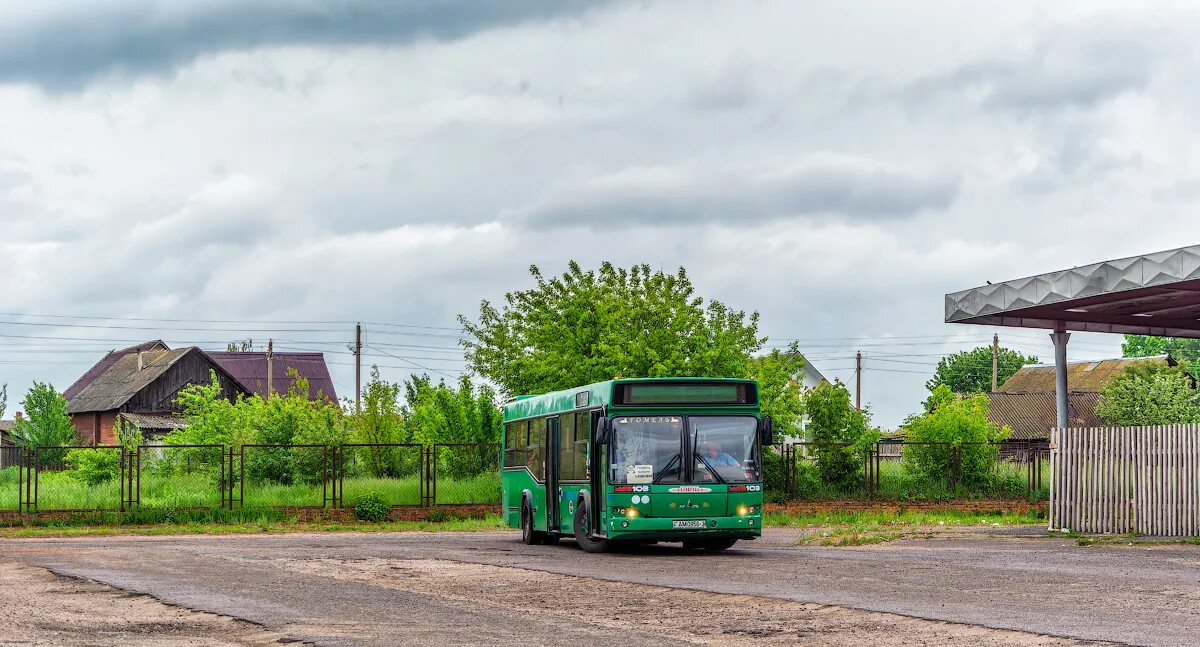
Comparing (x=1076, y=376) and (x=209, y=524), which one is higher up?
(x=1076, y=376)

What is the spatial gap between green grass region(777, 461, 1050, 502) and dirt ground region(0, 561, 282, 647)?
1059 inches

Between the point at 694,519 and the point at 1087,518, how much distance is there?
27.0ft

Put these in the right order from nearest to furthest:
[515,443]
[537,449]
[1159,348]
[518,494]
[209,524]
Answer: [537,449] < [518,494] < [515,443] < [209,524] < [1159,348]

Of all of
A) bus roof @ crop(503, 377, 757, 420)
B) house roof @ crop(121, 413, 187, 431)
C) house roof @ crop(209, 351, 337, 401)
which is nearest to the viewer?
bus roof @ crop(503, 377, 757, 420)

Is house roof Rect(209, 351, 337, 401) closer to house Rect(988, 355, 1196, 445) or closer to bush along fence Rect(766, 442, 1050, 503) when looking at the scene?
house Rect(988, 355, 1196, 445)

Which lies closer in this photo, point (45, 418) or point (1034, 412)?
point (45, 418)

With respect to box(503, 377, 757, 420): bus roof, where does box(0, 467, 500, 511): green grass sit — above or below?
below

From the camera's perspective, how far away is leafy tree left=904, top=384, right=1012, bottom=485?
41.6 meters

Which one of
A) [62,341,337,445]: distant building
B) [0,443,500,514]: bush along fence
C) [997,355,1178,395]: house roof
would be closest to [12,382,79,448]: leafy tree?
[62,341,337,445]: distant building

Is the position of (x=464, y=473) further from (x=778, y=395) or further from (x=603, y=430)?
(x=603, y=430)

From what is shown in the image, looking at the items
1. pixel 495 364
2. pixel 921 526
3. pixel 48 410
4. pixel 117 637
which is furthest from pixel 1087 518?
pixel 48 410

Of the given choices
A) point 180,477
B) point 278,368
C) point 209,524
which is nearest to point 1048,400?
point 278,368

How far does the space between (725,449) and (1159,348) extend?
104 m

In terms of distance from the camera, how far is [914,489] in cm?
4122
